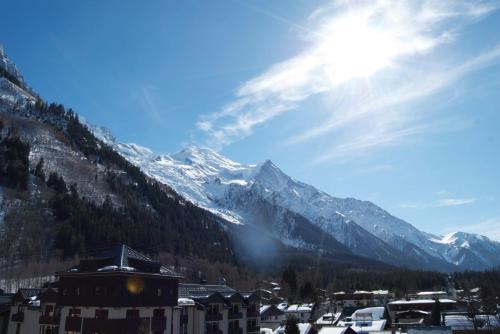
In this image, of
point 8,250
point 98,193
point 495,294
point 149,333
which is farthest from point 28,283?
point 495,294

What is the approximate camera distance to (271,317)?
98625 mm

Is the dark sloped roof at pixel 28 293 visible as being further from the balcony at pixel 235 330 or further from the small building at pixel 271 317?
the small building at pixel 271 317

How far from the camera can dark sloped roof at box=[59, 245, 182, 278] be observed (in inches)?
1945

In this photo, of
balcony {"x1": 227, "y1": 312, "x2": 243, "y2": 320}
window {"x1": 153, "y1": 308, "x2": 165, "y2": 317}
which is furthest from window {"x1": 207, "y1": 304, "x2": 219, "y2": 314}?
window {"x1": 153, "y1": 308, "x2": 165, "y2": 317}

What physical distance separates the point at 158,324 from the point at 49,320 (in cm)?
1533

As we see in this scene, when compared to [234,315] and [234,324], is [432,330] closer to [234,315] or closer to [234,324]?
[234,315]

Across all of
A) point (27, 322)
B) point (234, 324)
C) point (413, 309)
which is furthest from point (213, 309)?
point (413, 309)

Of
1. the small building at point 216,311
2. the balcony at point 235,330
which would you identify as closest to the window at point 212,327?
the small building at point 216,311

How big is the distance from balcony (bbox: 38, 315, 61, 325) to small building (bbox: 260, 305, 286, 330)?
4971cm

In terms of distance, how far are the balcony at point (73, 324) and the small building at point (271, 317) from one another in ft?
173

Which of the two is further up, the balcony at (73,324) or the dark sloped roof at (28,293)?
Result: the dark sloped roof at (28,293)

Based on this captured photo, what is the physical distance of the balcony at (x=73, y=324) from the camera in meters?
49.5

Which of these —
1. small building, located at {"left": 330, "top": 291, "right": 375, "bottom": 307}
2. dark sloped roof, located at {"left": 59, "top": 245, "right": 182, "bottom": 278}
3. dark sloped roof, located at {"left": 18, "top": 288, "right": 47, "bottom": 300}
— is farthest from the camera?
small building, located at {"left": 330, "top": 291, "right": 375, "bottom": 307}

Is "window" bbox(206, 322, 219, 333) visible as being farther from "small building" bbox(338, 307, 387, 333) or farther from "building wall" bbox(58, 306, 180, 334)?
"small building" bbox(338, 307, 387, 333)
